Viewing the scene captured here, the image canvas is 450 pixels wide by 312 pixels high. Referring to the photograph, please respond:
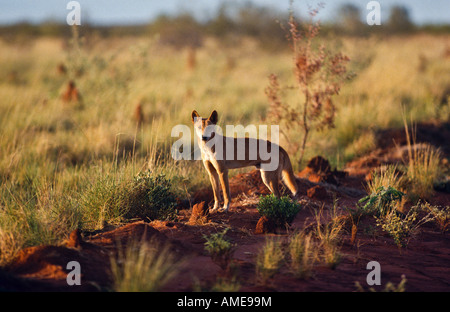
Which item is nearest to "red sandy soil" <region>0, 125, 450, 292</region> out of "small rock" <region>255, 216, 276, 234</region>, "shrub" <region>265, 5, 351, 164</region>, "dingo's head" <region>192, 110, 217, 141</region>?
"small rock" <region>255, 216, 276, 234</region>

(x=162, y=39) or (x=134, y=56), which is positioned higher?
(x=162, y=39)

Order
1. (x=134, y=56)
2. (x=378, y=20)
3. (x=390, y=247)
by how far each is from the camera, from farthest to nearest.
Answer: (x=134, y=56)
(x=378, y=20)
(x=390, y=247)

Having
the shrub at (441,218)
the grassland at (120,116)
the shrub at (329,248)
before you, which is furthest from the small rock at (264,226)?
the shrub at (441,218)

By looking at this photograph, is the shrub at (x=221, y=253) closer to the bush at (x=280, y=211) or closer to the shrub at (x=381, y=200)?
the bush at (x=280, y=211)

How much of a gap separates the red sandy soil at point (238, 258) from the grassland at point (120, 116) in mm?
492

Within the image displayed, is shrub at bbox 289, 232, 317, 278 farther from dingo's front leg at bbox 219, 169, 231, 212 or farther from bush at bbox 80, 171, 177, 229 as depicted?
bush at bbox 80, 171, 177, 229

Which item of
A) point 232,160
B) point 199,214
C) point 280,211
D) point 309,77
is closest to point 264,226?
point 280,211

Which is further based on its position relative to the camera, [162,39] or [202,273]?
[162,39]

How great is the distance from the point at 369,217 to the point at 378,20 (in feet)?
11.9
